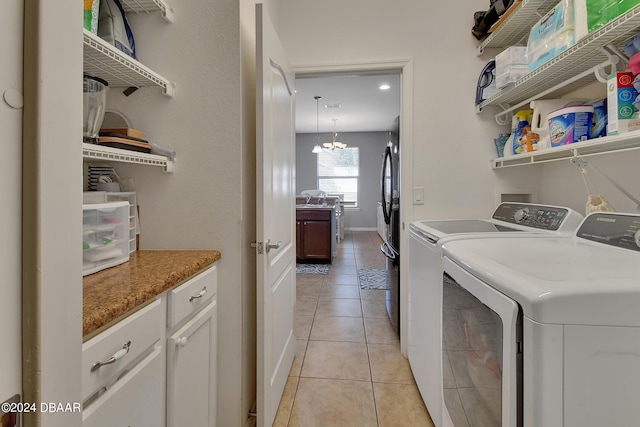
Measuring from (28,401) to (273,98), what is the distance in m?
1.35

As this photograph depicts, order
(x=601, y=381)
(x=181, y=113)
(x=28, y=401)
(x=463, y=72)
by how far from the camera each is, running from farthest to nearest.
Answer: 1. (x=463, y=72)
2. (x=181, y=113)
3. (x=601, y=381)
4. (x=28, y=401)

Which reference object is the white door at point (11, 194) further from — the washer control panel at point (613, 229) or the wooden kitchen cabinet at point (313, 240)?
the wooden kitchen cabinet at point (313, 240)

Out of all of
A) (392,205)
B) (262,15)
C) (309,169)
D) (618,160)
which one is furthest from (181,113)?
(309,169)

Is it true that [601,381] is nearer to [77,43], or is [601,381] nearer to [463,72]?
[77,43]

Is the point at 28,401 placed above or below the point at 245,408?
above

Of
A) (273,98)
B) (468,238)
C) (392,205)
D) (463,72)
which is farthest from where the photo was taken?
(392,205)

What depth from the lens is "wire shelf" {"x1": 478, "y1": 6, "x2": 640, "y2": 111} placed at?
102 cm

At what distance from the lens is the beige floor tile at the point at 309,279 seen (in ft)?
12.4

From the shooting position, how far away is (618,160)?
4.47 feet

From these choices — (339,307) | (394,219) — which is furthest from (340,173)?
(394,219)

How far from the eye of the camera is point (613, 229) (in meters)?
1.04

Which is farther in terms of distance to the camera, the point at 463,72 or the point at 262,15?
the point at 463,72

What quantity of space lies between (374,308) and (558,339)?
8.06 ft

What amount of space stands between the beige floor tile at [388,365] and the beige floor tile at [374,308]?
0.56 m
